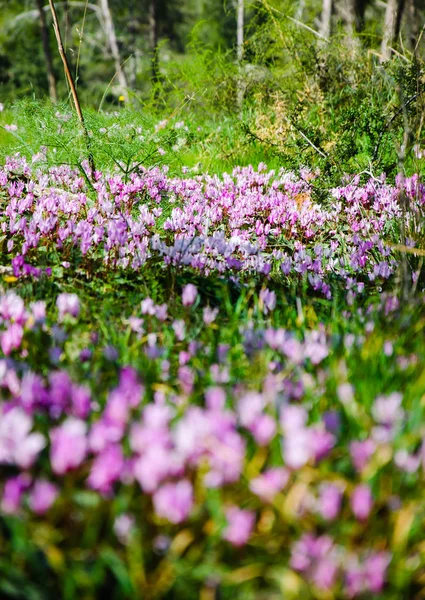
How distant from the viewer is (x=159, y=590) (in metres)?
1.25

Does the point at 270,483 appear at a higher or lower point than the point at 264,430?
lower

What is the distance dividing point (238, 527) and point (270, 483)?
143mm

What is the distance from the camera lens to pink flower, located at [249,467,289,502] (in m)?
1.29

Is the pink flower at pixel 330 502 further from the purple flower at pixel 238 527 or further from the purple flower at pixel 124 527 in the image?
the purple flower at pixel 124 527

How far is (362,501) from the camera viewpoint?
49.6 inches

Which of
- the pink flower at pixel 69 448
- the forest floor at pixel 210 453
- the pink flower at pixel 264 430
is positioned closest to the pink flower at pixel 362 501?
the forest floor at pixel 210 453

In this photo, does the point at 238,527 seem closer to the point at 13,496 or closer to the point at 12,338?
the point at 13,496

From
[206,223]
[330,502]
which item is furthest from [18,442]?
[206,223]

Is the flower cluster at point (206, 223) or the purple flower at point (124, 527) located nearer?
the purple flower at point (124, 527)

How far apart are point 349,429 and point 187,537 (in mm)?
637

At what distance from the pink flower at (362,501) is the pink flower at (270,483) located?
0.18m

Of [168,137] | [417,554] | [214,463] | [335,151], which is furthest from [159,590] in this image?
[335,151]

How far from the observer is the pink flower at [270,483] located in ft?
4.22

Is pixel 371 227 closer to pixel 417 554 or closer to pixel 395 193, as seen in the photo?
pixel 395 193
